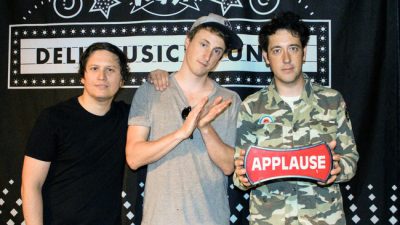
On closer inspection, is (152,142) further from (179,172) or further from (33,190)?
(33,190)

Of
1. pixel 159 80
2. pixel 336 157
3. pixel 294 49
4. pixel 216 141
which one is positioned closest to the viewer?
pixel 336 157

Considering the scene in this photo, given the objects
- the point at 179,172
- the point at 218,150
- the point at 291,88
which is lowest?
the point at 179,172

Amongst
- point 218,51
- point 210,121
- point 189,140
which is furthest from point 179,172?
point 218,51

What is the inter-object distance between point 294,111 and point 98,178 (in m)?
0.91

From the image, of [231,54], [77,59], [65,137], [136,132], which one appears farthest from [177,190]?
[77,59]

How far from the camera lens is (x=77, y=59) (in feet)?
8.57

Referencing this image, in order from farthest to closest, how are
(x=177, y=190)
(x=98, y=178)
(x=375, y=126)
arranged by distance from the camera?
1. (x=375, y=126)
2. (x=98, y=178)
3. (x=177, y=190)

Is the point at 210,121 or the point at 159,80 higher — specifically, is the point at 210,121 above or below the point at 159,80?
below

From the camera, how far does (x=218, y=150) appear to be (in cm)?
182

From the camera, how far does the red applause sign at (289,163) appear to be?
169 centimetres

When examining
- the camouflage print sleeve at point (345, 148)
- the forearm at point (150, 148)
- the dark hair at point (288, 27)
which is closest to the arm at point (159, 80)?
the forearm at point (150, 148)

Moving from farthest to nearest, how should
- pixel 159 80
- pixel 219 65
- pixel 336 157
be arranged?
pixel 219 65, pixel 159 80, pixel 336 157

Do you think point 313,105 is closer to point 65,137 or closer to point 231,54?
point 231,54

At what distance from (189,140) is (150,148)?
0.61ft
